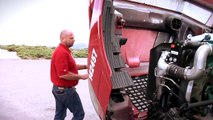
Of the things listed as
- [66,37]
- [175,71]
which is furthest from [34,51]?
[175,71]

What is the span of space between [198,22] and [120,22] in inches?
63.7

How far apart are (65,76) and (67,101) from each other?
36 cm

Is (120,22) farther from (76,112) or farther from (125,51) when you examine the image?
(76,112)

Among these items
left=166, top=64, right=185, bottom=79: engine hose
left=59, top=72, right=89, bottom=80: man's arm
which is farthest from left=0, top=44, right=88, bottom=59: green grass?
left=166, top=64, right=185, bottom=79: engine hose

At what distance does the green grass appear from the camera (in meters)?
8.59

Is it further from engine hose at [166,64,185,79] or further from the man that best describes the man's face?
engine hose at [166,64,185,79]

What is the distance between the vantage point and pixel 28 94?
497cm

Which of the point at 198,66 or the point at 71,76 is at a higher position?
the point at 198,66

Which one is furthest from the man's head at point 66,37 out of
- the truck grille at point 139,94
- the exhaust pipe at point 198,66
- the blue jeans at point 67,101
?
the exhaust pipe at point 198,66

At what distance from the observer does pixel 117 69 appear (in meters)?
1.67

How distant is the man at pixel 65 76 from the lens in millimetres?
2883

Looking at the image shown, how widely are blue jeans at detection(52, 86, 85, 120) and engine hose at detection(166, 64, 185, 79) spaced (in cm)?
152

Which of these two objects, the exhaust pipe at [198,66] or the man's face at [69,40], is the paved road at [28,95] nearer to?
the man's face at [69,40]

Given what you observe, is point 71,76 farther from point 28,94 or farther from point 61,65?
point 28,94
